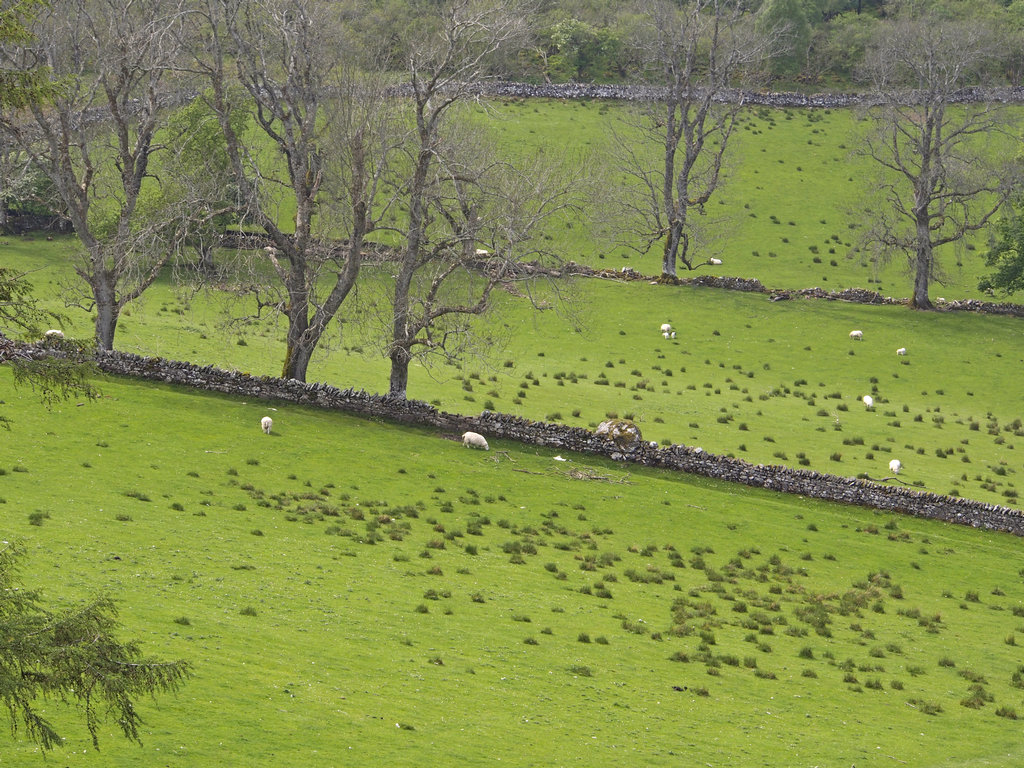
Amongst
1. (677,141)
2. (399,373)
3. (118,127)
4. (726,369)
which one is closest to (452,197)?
(399,373)

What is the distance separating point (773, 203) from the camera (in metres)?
81.1

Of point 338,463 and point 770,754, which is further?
point 338,463

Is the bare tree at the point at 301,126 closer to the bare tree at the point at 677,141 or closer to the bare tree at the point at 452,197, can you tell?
the bare tree at the point at 452,197

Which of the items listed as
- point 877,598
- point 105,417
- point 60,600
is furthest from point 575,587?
point 105,417

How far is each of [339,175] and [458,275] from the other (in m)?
20.2

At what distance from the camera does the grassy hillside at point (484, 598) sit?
1756 cm

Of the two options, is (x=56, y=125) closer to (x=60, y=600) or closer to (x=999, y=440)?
(x=60, y=600)

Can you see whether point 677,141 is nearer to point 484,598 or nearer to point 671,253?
point 671,253

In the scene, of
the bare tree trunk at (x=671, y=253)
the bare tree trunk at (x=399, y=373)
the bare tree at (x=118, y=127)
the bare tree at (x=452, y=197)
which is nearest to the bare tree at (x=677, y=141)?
the bare tree trunk at (x=671, y=253)

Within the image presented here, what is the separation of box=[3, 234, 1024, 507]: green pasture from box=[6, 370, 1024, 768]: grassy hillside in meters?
5.50

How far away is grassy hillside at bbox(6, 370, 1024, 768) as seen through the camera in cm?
1756

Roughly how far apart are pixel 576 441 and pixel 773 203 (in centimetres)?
4799

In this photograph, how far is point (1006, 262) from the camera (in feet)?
217

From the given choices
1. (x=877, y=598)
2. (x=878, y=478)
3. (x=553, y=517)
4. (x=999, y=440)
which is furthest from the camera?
(x=999, y=440)
